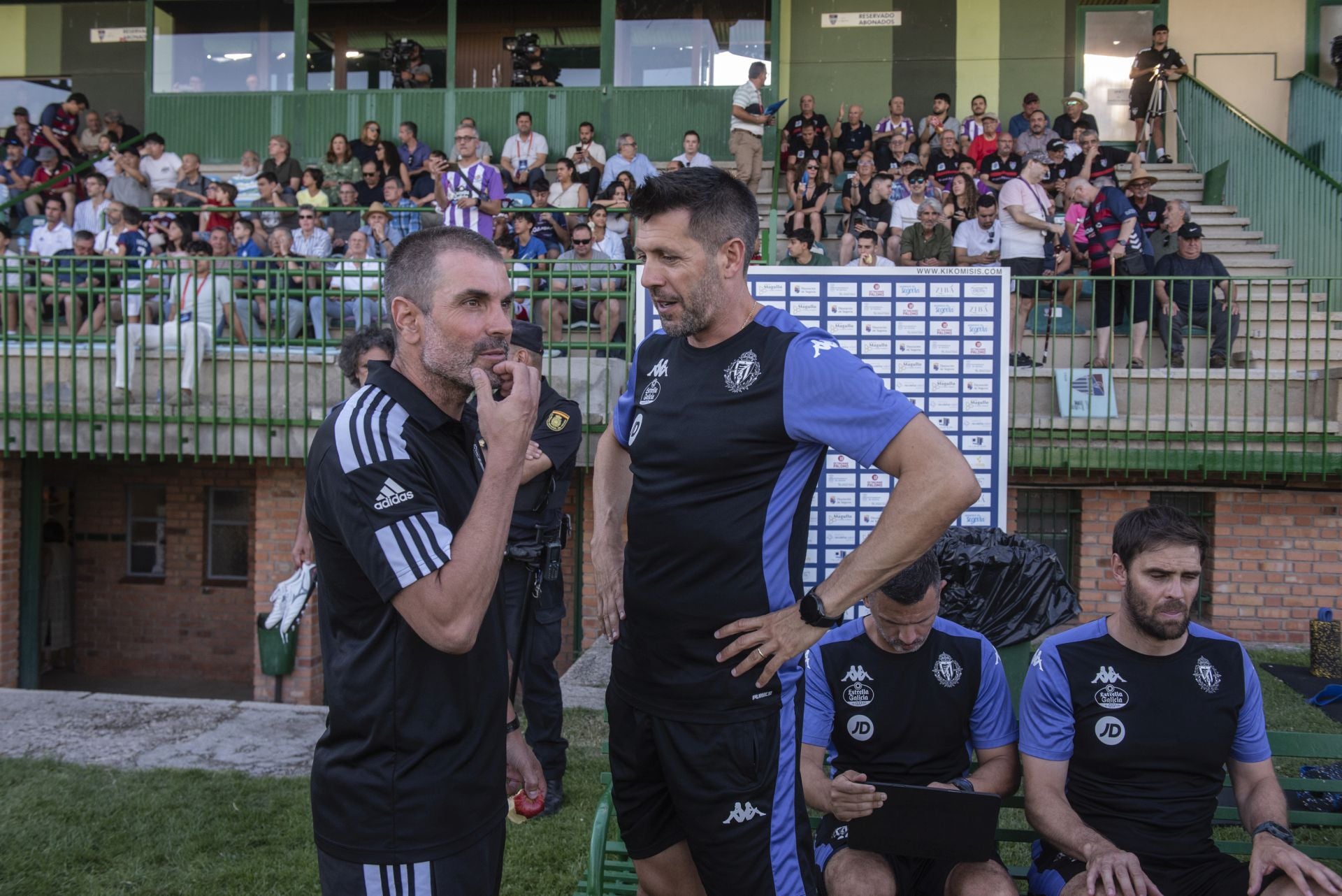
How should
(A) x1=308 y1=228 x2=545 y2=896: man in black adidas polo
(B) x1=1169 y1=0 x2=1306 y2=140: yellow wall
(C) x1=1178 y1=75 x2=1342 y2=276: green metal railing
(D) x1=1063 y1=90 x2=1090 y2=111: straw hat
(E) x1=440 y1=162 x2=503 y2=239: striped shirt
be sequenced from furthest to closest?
(B) x1=1169 y1=0 x2=1306 y2=140: yellow wall
(D) x1=1063 y1=90 x2=1090 y2=111: straw hat
(E) x1=440 y1=162 x2=503 y2=239: striped shirt
(C) x1=1178 y1=75 x2=1342 y2=276: green metal railing
(A) x1=308 y1=228 x2=545 y2=896: man in black adidas polo

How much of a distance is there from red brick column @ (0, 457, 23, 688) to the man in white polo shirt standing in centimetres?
862

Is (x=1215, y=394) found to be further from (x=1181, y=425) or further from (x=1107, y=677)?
(x=1107, y=677)

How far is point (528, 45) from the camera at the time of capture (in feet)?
54.4

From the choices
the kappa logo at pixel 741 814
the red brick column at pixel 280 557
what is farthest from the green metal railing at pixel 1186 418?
the kappa logo at pixel 741 814

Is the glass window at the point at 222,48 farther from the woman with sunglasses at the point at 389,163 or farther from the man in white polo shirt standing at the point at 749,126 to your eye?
the man in white polo shirt standing at the point at 749,126

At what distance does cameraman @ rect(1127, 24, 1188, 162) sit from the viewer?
15305mm

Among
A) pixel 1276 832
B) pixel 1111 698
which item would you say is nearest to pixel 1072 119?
pixel 1111 698

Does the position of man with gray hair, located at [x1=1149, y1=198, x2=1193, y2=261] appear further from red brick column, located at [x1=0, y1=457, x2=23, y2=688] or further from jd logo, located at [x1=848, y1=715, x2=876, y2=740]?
red brick column, located at [x1=0, y1=457, x2=23, y2=688]

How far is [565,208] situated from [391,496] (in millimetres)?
10344

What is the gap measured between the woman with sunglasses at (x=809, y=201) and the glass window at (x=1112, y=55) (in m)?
4.99

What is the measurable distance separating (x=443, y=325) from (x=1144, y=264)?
1003 cm

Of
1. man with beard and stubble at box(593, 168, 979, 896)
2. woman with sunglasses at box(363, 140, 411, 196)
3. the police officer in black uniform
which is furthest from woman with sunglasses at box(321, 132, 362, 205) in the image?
man with beard and stubble at box(593, 168, 979, 896)

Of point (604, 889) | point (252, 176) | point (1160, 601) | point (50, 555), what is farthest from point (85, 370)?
point (1160, 601)

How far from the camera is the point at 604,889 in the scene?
4176mm
